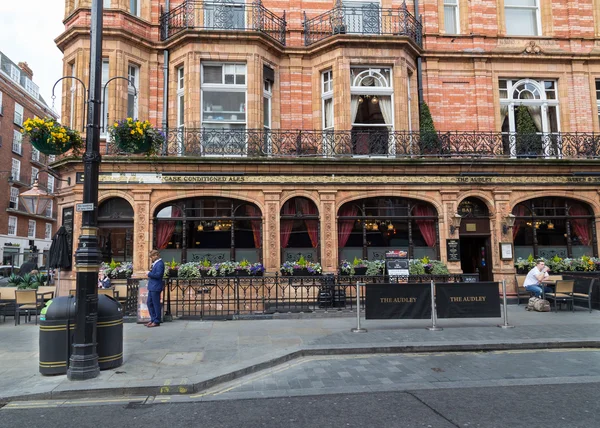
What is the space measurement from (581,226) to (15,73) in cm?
4622

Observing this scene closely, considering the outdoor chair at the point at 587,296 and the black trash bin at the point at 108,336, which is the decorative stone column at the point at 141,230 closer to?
Result: the black trash bin at the point at 108,336

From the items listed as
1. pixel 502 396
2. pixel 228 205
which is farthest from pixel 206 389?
pixel 228 205

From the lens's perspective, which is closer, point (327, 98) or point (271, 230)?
point (271, 230)

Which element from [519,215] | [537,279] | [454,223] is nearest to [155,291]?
[454,223]

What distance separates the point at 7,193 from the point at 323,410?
136ft

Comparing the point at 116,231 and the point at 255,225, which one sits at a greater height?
the point at 255,225

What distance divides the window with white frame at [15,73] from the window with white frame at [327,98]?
117 feet

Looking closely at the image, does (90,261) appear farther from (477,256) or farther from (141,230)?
(477,256)

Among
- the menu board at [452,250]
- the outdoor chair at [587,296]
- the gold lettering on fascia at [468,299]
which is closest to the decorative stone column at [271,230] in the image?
the menu board at [452,250]

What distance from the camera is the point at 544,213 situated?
1619 cm

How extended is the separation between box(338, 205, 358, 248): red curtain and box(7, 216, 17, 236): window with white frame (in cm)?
3477

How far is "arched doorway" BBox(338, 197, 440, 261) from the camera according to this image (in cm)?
1536

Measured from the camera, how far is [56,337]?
22.0 ft

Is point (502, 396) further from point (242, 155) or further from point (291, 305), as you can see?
point (242, 155)
